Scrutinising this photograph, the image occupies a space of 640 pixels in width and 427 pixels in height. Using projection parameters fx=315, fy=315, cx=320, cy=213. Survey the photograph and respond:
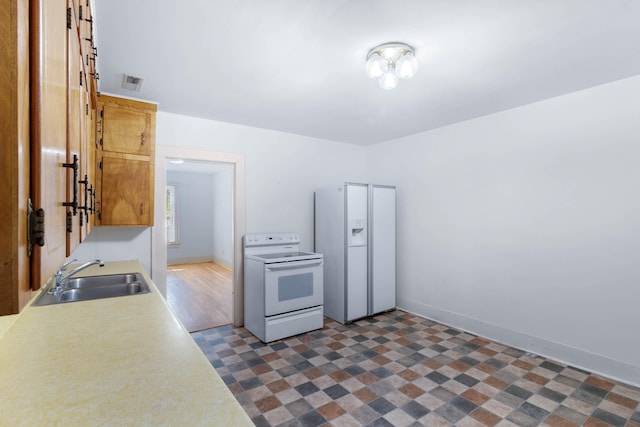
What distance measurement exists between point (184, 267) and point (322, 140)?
4.91 metres

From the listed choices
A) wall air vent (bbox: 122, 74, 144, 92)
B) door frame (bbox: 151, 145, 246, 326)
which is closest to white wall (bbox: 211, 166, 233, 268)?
door frame (bbox: 151, 145, 246, 326)

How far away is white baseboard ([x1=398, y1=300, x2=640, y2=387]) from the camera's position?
2.38 metres

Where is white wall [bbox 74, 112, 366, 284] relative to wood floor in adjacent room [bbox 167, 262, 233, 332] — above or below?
above

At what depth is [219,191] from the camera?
7.62 meters

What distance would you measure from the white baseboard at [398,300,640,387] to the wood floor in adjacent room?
249cm

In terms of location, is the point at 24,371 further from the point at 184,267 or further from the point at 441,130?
the point at 184,267

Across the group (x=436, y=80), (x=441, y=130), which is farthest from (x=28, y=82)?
(x=441, y=130)

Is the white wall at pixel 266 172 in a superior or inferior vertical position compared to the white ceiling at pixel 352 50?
inferior

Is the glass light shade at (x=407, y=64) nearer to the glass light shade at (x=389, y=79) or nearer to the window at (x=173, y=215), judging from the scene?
the glass light shade at (x=389, y=79)

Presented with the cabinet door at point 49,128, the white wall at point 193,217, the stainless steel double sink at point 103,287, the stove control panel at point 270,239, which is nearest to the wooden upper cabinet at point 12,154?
the cabinet door at point 49,128

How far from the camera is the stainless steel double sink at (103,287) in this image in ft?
6.77

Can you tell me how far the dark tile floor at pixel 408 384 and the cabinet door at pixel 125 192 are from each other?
1382 millimetres

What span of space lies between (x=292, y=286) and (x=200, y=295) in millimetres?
2228

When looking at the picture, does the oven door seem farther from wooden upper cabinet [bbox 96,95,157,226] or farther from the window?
the window
